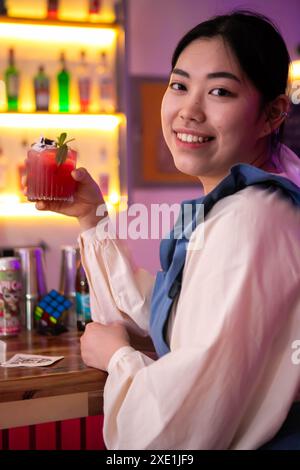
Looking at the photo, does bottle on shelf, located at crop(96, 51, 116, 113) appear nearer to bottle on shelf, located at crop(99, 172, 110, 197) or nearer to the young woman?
bottle on shelf, located at crop(99, 172, 110, 197)

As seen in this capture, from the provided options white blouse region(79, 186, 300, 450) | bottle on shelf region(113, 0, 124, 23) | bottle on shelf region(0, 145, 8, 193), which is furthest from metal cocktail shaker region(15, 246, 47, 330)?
bottle on shelf region(113, 0, 124, 23)

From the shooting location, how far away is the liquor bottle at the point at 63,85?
3875mm

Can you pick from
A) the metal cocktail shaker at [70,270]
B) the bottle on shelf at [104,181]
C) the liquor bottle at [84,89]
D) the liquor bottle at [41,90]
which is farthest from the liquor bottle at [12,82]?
the metal cocktail shaker at [70,270]

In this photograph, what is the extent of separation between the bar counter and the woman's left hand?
39 millimetres

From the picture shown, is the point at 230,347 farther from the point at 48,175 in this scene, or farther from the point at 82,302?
the point at 82,302

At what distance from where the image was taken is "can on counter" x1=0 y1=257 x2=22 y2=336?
68.0 inches

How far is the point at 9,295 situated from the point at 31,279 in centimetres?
22

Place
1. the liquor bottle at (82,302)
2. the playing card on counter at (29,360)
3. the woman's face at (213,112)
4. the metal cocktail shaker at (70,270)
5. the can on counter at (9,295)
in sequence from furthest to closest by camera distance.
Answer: the metal cocktail shaker at (70,270)
the liquor bottle at (82,302)
the can on counter at (9,295)
the playing card on counter at (29,360)
the woman's face at (213,112)

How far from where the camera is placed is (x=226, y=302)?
0.88 meters

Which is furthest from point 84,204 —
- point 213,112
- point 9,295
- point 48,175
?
point 213,112

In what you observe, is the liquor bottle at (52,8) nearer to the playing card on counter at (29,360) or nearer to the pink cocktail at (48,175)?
the pink cocktail at (48,175)

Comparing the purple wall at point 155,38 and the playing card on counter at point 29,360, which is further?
the purple wall at point 155,38

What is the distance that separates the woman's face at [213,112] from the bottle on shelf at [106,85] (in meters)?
2.71
